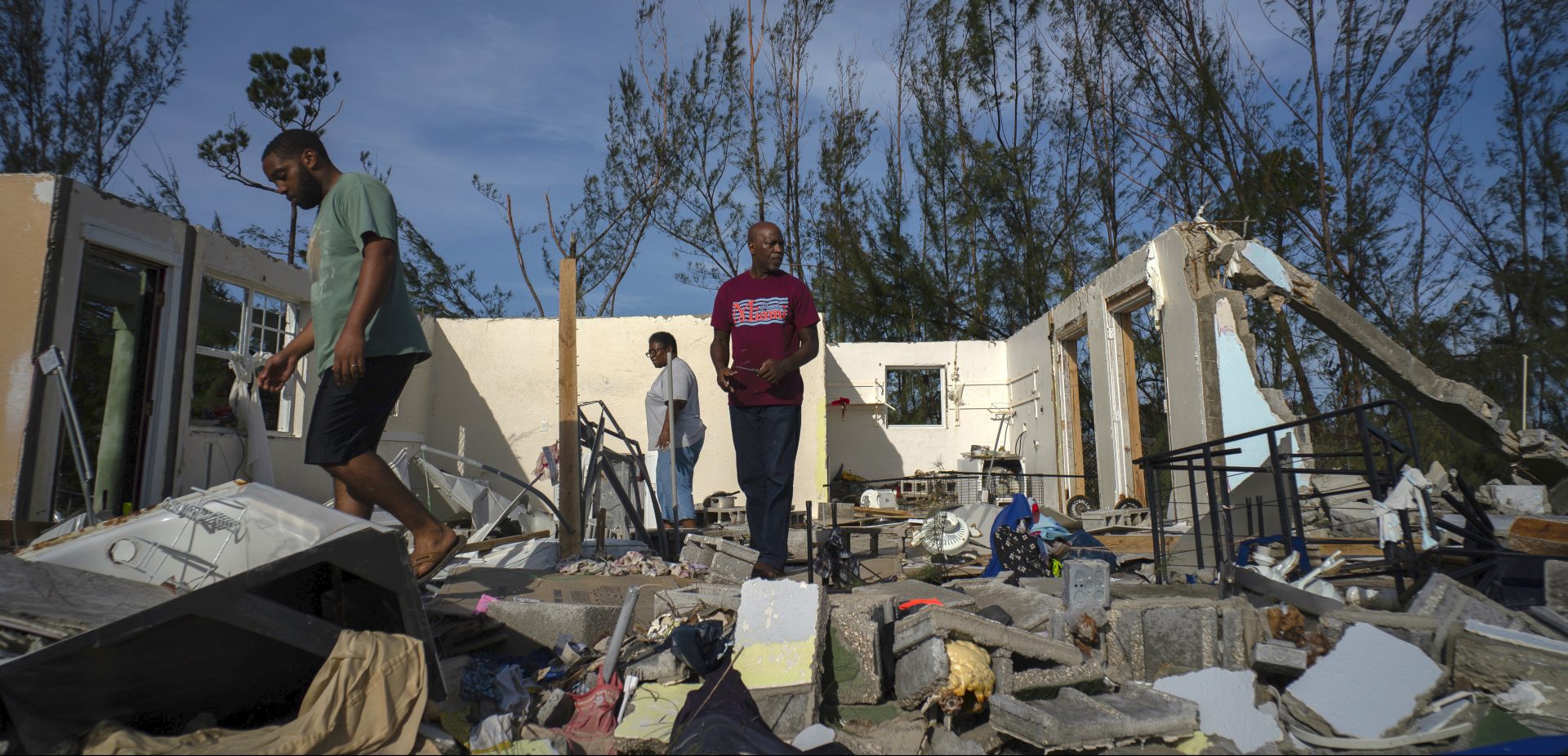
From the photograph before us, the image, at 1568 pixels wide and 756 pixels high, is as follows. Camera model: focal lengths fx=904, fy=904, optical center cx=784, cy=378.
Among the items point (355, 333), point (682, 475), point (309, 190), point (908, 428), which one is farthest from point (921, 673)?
point (908, 428)

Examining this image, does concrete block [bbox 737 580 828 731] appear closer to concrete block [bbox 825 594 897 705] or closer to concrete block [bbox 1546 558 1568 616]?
concrete block [bbox 825 594 897 705]

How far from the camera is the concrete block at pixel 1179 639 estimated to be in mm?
3014

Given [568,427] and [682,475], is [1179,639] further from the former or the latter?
[682,475]

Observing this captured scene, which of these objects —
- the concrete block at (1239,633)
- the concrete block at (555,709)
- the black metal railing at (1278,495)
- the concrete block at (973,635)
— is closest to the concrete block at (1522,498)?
the black metal railing at (1278,495)

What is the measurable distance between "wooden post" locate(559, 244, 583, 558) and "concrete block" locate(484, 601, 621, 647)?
130 cm

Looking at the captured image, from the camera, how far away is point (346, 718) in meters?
2.15

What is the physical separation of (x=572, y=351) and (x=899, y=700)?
2541mm

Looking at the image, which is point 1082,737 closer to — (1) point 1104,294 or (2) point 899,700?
(2) point 899,700

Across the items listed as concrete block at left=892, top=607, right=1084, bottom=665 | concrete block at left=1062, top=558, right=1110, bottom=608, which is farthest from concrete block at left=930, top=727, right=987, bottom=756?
concrete block at left=1062, top=558, right=1110, bottom=608

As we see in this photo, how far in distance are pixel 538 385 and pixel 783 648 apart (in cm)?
1074

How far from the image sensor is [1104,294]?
32.2ft

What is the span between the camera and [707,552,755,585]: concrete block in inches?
155

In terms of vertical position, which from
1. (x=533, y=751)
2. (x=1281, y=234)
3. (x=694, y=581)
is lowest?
(x=533, y=751)

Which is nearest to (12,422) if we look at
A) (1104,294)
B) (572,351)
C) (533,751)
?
(572,351)
